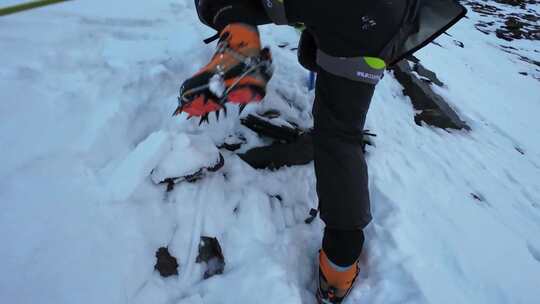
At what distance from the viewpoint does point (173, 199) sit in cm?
199

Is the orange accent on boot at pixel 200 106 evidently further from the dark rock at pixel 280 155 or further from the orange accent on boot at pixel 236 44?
the dark rock at pixel 280 155

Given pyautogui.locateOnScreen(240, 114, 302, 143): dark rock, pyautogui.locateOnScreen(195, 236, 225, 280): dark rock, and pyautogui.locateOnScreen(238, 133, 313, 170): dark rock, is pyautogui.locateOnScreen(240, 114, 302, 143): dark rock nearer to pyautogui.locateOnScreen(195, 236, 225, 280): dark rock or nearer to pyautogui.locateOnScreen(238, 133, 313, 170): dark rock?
pyautogui.locateOnScreen(238, 133, 313, 170): dark rock

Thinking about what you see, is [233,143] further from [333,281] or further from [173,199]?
[333,281]

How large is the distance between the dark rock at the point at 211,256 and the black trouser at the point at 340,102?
1.73ft

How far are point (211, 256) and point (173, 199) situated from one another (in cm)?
36

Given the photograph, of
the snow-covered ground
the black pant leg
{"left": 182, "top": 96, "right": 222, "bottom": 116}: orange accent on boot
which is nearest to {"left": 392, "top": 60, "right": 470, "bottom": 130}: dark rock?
the snow-covered ground

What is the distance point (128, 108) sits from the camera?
7.59 ft

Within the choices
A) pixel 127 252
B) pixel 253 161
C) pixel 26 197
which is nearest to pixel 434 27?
pixel 253 161

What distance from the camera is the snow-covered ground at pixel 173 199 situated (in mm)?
1667

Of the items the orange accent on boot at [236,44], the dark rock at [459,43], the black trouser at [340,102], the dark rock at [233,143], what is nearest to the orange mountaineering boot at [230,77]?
the orange accent on boot at [236,44]

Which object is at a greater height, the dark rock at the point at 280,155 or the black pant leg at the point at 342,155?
the black pant leg at the point at 342,155

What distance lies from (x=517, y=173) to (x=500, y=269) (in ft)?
6.02

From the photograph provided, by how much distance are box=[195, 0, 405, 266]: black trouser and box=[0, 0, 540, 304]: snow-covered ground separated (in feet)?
1.30

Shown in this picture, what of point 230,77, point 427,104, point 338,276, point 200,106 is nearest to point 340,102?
point 230,77
